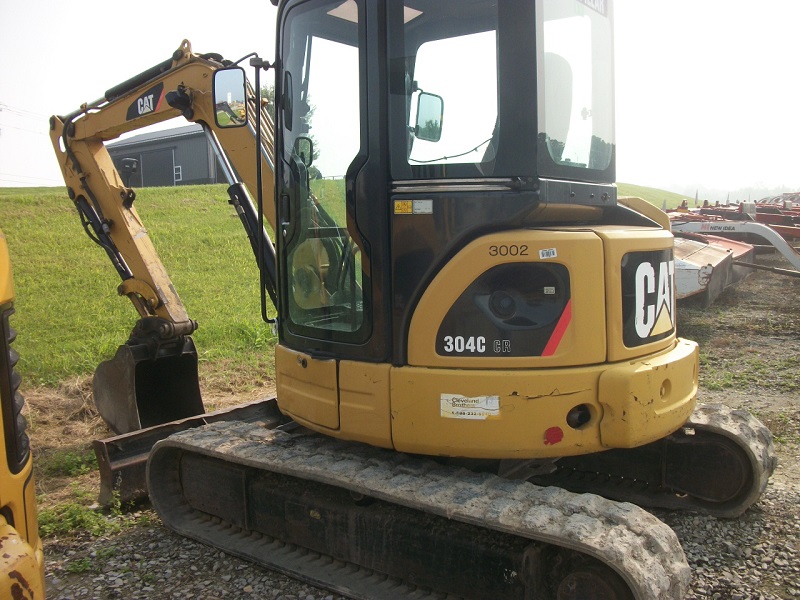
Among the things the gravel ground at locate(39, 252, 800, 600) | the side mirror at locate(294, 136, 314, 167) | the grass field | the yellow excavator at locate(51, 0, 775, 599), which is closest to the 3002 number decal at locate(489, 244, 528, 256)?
the yellow excavator at locate(51, 0, 775, 599)

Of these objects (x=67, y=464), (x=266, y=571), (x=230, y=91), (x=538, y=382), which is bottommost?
(x=266, y=571)

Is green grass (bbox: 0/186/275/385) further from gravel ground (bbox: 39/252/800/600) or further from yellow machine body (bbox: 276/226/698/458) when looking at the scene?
yellow machine body (bbox: 276/226/698/458)

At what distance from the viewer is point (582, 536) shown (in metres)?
2.79

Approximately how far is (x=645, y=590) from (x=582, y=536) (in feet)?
0.91

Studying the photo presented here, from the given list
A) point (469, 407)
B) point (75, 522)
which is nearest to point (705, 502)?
point (469, 407)

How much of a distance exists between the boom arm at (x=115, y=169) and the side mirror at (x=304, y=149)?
48.3 inches

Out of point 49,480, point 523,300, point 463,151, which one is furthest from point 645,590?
point 49,480

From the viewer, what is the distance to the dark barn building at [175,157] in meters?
37.5

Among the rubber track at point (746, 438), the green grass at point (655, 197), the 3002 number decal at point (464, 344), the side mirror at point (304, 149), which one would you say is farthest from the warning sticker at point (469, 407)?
the green grass at point (655, 197)

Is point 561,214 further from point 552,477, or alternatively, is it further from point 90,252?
point 90,252

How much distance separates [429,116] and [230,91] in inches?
50.9

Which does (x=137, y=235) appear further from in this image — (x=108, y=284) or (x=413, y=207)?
(x=108, y=284)

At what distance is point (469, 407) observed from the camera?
3266 mm

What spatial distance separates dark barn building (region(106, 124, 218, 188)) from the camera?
123 ft
